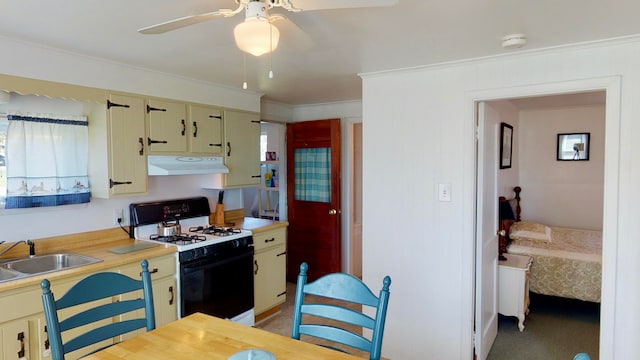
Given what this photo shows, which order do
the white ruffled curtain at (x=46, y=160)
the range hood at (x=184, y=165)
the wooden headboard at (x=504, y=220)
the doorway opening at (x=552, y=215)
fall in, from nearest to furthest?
the white ruffled curtain at (x=46, y=160) < the range hood at (x=184, y=165) < the doorway opening at (x=552, y=215) < the wooden headboard at (x=504, y=220)

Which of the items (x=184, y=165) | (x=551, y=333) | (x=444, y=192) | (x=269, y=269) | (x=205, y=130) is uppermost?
(x=205, y=130)

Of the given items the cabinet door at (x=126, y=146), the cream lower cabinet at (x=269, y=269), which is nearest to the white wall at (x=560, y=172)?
the cream lower cabinet at (x=269, y=269)

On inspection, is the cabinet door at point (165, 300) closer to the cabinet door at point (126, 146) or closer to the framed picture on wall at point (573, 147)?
the cabinet door at point (126, 146)

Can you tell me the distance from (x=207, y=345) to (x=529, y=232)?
394 cm

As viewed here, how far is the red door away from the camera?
4.55 metres

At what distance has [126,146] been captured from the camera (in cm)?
291

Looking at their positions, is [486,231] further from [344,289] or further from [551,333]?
[344,289]

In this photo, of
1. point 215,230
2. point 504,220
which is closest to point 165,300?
point 215,230

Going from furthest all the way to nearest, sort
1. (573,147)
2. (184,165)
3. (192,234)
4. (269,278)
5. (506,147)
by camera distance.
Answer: (573,147) < (506,147) < (269,278) < (192,234) < (184,165)

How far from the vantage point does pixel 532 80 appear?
2521 mm

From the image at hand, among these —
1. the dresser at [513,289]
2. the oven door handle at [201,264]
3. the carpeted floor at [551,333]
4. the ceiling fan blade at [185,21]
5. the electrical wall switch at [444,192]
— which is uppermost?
the ceiling fan blade at [185,21]

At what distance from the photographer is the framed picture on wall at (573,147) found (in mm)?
Answer: 5156

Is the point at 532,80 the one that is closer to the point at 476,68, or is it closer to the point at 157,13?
the point at 476,68

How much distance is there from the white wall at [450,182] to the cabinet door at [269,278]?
1.02 metres
